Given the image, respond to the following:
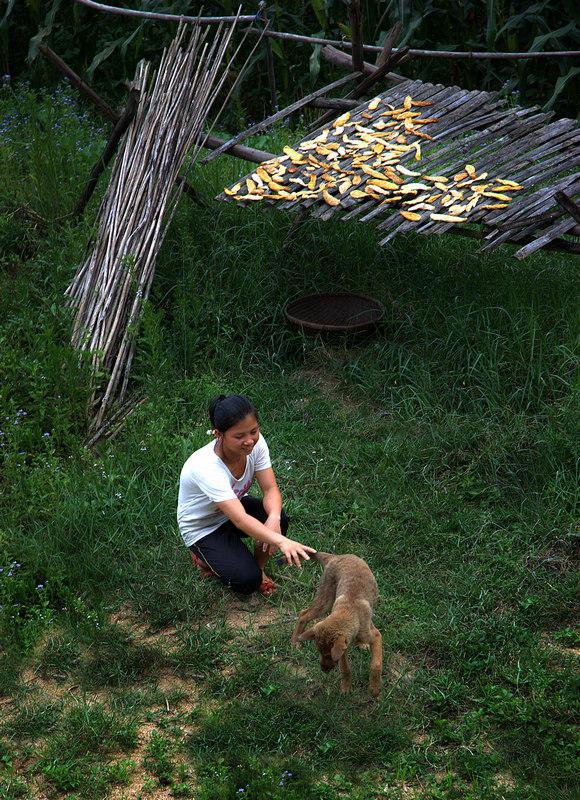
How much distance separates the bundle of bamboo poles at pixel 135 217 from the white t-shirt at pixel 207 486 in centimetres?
155

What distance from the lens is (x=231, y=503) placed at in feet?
12.6

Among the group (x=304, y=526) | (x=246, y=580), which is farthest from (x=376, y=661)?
(x=304, y=526)

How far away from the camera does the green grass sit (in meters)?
3.33

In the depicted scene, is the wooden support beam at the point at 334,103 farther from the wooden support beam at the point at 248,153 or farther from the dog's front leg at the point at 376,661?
the dog's front leg at the point at 376,661

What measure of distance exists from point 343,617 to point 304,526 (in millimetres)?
1523

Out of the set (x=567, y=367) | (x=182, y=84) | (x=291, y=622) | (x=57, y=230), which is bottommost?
(x=291, y=622)

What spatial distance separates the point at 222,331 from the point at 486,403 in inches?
83.5

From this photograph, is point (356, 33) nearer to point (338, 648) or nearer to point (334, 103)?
point (334, 103)

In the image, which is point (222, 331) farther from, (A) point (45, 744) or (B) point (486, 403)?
(A) point (45, 744)

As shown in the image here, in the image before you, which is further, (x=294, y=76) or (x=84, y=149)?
(x=294, y=76)

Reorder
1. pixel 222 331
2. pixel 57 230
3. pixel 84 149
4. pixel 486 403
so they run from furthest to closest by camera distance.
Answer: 1. pixel 84 149
2. pixel 57 230
3. pixel 222 331
4. pixel 486 403

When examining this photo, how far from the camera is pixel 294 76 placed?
10227 mm

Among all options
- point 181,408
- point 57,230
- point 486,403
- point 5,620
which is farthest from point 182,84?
point 5,620

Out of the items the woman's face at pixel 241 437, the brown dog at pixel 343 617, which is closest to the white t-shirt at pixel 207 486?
the woman's face at pixel 241 437
